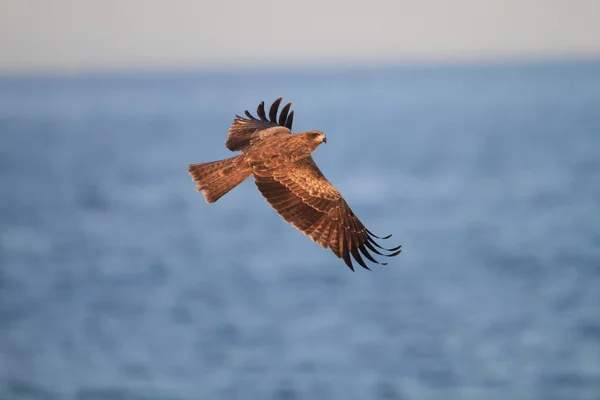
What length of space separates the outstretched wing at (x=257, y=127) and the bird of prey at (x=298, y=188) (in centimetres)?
104

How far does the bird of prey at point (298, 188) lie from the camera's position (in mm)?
14500

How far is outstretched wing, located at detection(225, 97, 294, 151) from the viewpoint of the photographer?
1619cm

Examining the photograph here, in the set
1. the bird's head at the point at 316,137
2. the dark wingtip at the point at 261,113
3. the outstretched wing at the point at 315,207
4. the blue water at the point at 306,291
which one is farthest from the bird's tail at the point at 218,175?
the blue water at the point at 306,291

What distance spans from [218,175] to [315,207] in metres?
1.47

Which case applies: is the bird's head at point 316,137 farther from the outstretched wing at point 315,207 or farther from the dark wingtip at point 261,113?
the dark wingtip at point 261,113

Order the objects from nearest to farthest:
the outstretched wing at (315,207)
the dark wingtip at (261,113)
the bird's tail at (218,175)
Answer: the outstretched wing at (315,207), the bird's tail at (218,175), the dark wingtip at (261,113)

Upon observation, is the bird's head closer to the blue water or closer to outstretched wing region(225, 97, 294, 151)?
outstretched wing region(225, 97, 294, 151)

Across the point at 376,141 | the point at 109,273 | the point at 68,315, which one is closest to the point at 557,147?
the point at 376,141

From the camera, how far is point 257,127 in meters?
16.9

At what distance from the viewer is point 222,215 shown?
9644 centimetres

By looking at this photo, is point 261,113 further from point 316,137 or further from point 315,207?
point 315,207

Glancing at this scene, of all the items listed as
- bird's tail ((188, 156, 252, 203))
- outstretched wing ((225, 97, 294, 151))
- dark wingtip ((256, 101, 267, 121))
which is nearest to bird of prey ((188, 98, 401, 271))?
bird's tail ((188, 156, 252, 203))

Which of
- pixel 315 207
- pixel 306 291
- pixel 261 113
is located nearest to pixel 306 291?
pixel 306 291

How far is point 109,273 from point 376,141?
81.0m
